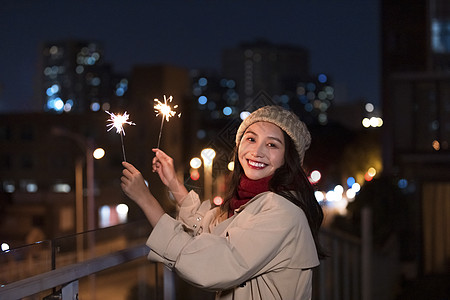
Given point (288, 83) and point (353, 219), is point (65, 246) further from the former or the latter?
point (353, 219)

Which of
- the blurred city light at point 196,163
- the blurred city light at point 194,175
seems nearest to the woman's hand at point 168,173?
the blurred city light at point 194,175

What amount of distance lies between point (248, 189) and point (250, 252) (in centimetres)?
39

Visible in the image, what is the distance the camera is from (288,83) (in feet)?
49.6

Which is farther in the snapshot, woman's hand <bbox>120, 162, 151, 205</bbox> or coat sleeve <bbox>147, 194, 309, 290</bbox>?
woman's hand <bbox>120, 162, 151, 205</bbox>

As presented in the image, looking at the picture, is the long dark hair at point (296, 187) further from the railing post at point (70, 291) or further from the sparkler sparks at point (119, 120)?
the railing post at point (70, 291)

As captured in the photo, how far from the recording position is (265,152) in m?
2.61

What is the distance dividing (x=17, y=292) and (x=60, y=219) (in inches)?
1483

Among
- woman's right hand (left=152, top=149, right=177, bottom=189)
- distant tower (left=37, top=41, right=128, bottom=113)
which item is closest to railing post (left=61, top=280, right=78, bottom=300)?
woman's right hand (left=152, top=149, right=177, bottom=189)

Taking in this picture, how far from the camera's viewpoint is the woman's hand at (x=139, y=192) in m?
2.45

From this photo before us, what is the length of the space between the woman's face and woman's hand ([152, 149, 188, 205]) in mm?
425

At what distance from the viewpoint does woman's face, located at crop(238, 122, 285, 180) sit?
2613 mm

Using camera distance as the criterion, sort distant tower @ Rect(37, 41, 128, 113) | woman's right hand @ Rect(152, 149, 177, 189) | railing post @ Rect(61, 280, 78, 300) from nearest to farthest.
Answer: railing post @ Rect(61, 280, 78, 300) < woman's right hand @ Rect(152, 149, 177, 189) < distant tower @ Rect(37, 41, 128, 113)

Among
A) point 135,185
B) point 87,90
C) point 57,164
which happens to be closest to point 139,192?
point 135,185

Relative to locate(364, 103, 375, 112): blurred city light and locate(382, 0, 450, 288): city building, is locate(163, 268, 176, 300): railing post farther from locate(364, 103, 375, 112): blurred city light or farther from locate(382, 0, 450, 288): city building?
locate(382, 0, 450, 288): city building
